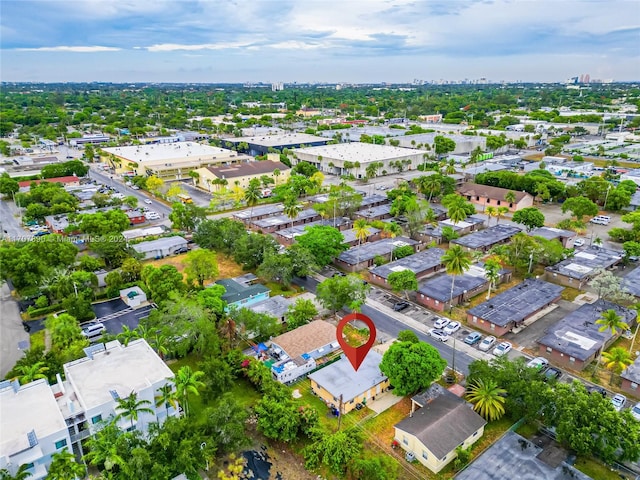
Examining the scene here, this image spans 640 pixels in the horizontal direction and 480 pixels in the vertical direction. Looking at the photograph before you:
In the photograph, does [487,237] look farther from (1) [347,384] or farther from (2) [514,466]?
(2) [514,466]

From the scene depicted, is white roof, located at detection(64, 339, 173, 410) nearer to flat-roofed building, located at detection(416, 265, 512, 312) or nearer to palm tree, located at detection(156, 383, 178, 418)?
palm tree, located at detection(156, 383, 178, 418)

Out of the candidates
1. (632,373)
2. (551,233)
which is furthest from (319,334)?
(551,233)

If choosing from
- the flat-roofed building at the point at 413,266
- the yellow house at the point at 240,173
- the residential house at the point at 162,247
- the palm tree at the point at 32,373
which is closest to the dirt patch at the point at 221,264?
the residential house at the point at 162,247

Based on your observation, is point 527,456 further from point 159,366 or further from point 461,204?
point 461,204

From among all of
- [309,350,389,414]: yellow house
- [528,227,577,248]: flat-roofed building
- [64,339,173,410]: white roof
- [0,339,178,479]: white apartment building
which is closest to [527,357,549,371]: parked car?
[309,350,389,414]: yellow house

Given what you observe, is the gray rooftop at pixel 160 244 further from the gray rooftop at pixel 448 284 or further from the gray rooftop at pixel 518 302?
the gray rooftop at pixel 518 302

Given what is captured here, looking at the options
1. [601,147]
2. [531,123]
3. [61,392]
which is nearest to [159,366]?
[61,392]
